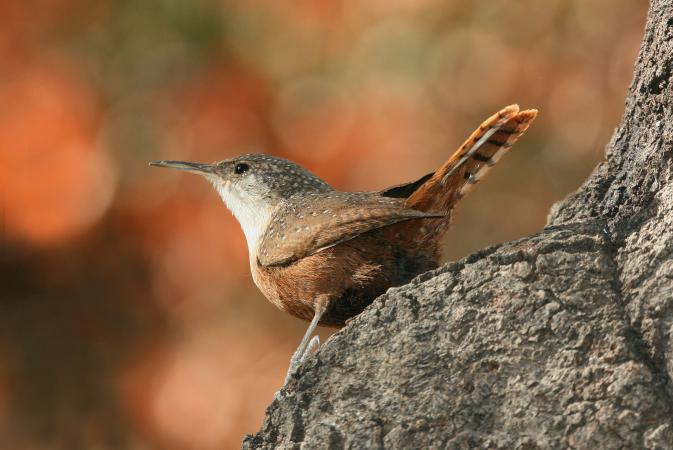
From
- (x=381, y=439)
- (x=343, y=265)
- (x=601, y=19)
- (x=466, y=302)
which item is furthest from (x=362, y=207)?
(x=601, y=19)

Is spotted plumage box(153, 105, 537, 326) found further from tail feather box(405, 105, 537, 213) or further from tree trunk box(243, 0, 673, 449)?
tree trunk box(243, 0, 673, 449)

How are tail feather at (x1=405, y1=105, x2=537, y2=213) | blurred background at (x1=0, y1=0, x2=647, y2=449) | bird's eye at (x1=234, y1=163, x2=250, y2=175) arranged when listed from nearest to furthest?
tail feather at (x1=405, y1=105, x2=537, y2=213), bird's eye at (x1=234, y1=163, x2=250, y2=175), blurred background at (x1=0, y1=0, x2=647, y2=449)

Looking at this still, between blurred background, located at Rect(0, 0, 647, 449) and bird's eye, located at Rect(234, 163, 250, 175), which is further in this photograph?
blurred background, located at Rect(0, 0, 647, 449)

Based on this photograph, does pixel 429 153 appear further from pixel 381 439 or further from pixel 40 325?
pixel 381 439

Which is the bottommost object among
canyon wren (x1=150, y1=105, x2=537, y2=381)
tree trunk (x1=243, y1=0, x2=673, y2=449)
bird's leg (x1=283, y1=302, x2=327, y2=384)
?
tree trunk (x1=243, y1=0, x2=673, y2=449)

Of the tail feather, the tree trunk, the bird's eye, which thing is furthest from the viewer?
the bird's eye

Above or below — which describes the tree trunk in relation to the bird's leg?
below

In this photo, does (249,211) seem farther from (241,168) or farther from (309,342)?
(309,342)

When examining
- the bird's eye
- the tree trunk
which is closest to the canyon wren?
the tree trunk
